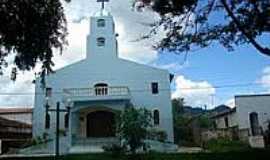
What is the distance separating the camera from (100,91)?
30969mm

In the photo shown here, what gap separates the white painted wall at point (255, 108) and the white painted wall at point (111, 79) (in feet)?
19.9

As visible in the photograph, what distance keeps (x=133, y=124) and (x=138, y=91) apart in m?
11.9

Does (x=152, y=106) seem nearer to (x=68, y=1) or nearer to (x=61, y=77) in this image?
(x=61, y=77)

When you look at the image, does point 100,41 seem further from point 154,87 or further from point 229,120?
point 229,120

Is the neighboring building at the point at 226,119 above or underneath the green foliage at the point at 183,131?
above

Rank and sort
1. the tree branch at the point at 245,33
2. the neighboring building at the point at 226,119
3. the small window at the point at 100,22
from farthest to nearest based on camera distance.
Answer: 1. the neighboring building at the point at 226,119
2. the small window at the point at 100,22
3. the tree branch at the point at 245,33

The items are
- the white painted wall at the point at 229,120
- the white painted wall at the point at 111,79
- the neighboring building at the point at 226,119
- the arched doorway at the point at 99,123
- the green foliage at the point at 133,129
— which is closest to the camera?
the green foliage at the point at 133,129

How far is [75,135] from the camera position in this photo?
3058cm

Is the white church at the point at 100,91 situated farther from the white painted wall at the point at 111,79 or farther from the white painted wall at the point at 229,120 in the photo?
the white painted wall at the point at 229,120

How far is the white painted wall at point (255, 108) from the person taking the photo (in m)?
33.2

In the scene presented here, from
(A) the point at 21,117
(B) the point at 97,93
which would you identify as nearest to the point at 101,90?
(B) the point at 97,93

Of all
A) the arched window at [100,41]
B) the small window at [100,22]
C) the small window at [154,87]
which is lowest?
the small window at [154,87]

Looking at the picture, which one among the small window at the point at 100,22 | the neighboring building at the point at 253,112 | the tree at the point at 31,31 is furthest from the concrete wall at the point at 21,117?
the tree at the point at 31,31

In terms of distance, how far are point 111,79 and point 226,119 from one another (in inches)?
582
